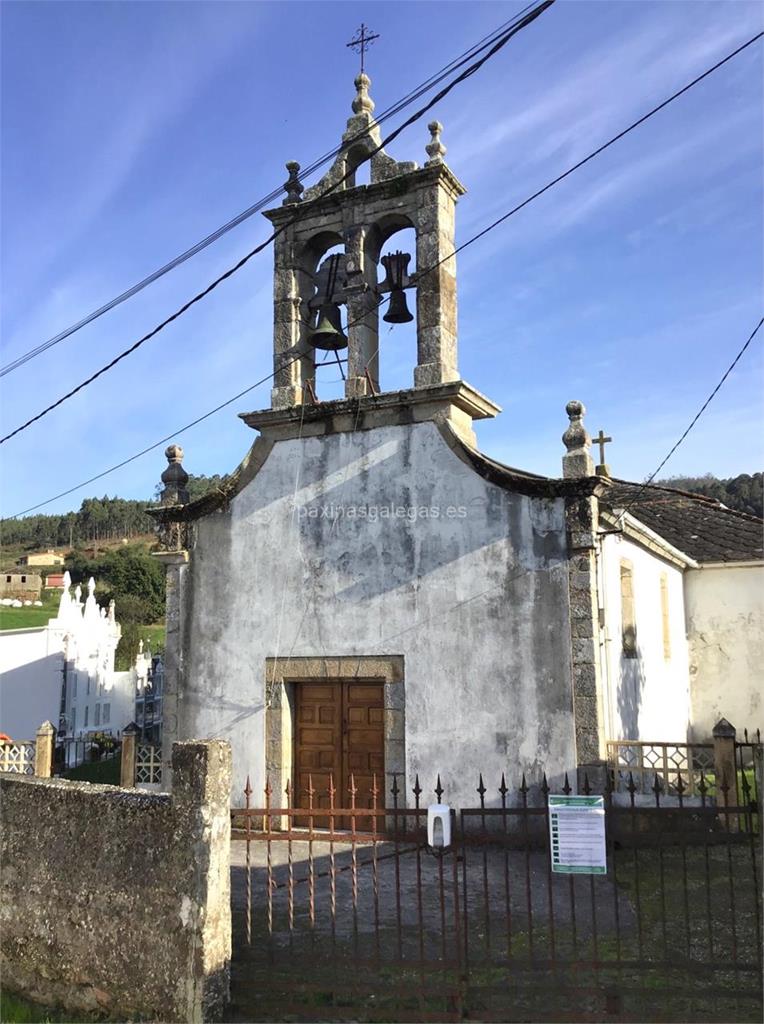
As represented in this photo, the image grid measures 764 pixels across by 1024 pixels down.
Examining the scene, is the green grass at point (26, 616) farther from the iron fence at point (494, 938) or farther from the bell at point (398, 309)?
the iron fence at point (494, 938)

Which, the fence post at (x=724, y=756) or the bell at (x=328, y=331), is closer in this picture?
Answer: the fence post at (x=724, y=756)

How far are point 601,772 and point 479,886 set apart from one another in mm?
2274

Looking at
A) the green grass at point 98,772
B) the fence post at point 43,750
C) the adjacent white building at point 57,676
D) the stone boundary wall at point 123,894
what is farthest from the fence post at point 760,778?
the adjacent white building at point 57,676

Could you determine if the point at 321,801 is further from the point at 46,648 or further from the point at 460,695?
the point at 46,648

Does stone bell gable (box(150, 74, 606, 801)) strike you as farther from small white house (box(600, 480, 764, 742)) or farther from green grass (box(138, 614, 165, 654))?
green grass (box(138, 614, 165, 654))

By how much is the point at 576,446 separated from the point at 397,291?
3.30 metres

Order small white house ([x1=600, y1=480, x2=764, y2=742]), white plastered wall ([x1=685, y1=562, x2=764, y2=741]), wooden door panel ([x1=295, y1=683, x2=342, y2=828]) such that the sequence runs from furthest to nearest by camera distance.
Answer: white plastered wall ([x1=685, y1=562, x2=764, y2=741]), small white house ([x1=600, y1=480, x2=764, y2=742]), wooden door panel ([x1=295, y1=683, x2=342, y2=828])

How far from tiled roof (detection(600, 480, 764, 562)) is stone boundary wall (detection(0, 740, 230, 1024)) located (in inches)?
495

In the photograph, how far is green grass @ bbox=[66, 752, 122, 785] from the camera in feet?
59.0

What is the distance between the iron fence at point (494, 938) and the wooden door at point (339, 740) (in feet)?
7.82

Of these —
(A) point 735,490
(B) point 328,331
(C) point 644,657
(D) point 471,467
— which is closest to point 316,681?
(D) point 471,467

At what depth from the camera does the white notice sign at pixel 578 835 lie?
5.52m

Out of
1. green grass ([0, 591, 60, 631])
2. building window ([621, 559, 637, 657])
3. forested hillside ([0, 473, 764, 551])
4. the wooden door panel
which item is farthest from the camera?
forested hillside ([0, 473, 764, 551])

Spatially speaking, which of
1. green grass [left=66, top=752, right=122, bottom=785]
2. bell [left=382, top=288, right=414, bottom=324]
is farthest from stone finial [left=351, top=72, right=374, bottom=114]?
green grass [left=66, top=752, right=122, bottom=785]
